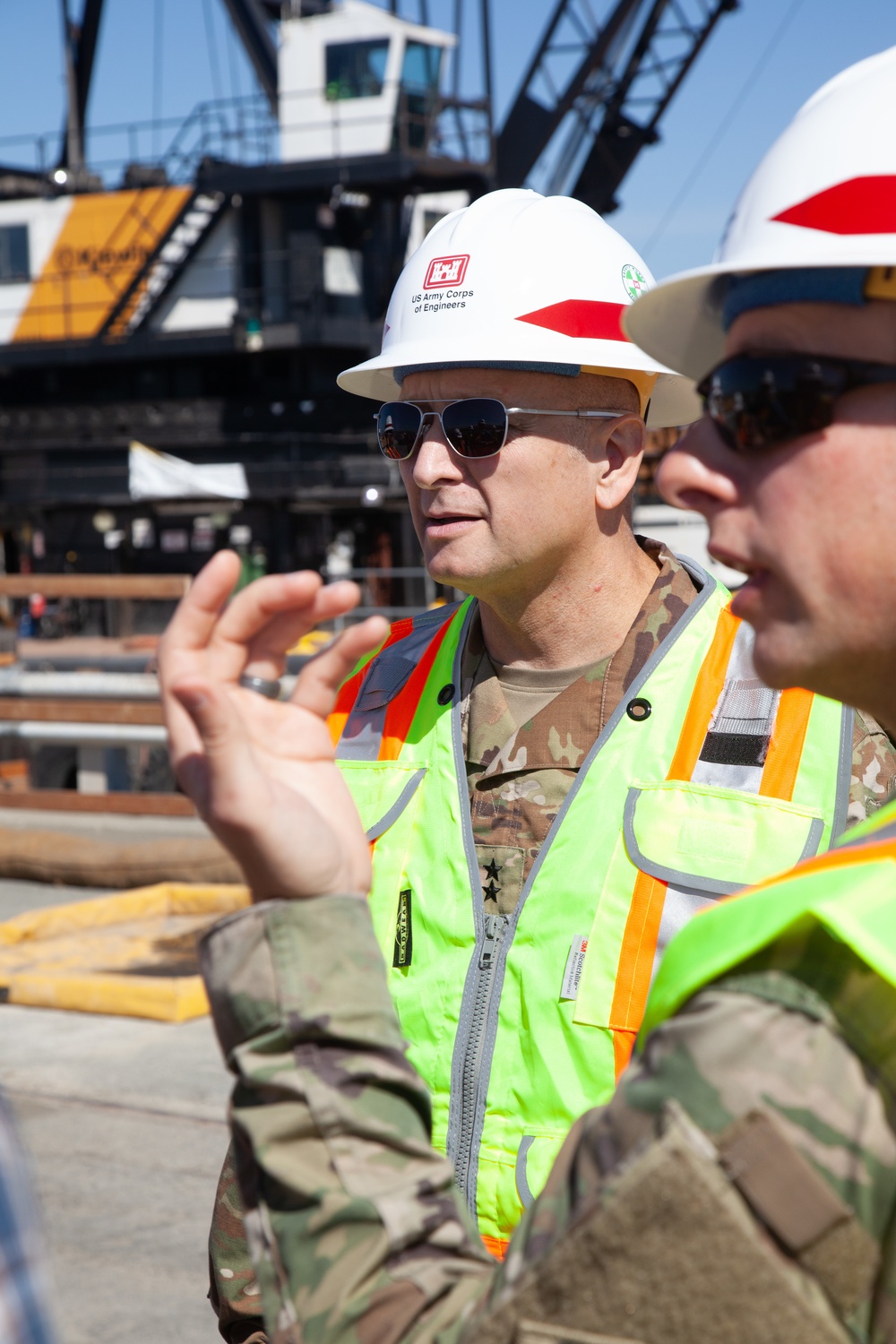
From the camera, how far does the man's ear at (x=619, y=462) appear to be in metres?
2.95

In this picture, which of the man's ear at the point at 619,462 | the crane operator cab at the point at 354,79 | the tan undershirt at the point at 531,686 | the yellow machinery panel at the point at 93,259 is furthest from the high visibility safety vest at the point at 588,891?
the yellow machinery panel at the point at 93,259

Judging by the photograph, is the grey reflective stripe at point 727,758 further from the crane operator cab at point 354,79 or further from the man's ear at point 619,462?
the crane operator cab at point 354,79

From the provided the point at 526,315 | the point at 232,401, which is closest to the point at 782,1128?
the point at 526,315

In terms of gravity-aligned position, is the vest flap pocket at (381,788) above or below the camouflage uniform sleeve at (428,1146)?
below

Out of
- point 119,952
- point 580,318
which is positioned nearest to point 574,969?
point 580,318

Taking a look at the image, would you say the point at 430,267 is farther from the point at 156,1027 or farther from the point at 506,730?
the point at 156,1027

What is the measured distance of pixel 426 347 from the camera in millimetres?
2912

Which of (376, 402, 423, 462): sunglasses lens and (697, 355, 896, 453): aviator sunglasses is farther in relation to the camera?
(376, 402, 423, 462): sunglasses lens

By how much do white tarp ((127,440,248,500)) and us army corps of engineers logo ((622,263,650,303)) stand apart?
88.6ft

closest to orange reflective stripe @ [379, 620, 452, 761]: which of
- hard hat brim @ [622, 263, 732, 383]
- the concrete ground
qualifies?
hard hat brim @ [622, 263, 732, 383]

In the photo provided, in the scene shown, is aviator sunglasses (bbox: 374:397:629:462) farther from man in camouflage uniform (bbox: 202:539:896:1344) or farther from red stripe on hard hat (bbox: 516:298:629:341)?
man in camouflage uniform (bbox: 202:539:896:1344)

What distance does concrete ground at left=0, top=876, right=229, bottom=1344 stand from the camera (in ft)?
14.3

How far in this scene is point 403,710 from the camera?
284cm

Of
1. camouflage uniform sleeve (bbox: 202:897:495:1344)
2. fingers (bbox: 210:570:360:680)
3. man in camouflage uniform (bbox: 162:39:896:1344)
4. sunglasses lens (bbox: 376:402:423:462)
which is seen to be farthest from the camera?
sunglasses lens (bbox: 376:402:423:462)
